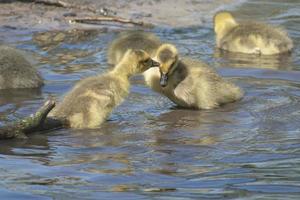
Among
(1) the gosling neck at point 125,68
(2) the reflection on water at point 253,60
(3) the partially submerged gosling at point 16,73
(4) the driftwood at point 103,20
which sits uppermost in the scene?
(1) the gosling neck at point 125,68

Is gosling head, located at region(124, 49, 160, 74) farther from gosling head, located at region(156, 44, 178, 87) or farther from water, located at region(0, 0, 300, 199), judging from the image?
water, located at region(0, 0, 300, 199)

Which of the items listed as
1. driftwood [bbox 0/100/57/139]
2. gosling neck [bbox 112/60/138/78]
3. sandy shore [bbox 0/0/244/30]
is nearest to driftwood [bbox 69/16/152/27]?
sandy shore [bbox 0/0/244/30]

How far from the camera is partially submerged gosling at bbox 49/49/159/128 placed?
20.6 feet

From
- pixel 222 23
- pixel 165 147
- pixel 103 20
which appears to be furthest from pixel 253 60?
pixel 165 147

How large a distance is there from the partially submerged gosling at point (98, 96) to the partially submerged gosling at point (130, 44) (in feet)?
6.06

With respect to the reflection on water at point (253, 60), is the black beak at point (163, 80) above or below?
above

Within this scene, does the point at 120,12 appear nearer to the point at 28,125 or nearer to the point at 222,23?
the point at 222,23

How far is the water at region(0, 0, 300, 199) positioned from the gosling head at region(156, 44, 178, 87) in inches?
11.1

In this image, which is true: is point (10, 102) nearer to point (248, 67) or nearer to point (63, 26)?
point (248, 67)

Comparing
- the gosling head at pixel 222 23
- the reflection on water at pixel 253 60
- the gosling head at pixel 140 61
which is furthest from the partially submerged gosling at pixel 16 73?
the gosling head at pixel 222 23

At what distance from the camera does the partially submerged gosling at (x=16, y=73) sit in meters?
7.72

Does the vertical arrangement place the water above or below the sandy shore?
below

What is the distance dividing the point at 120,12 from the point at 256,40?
3.05m

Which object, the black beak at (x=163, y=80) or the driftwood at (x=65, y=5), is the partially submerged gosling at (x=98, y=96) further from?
the driftwood at (x=65, y=5)
